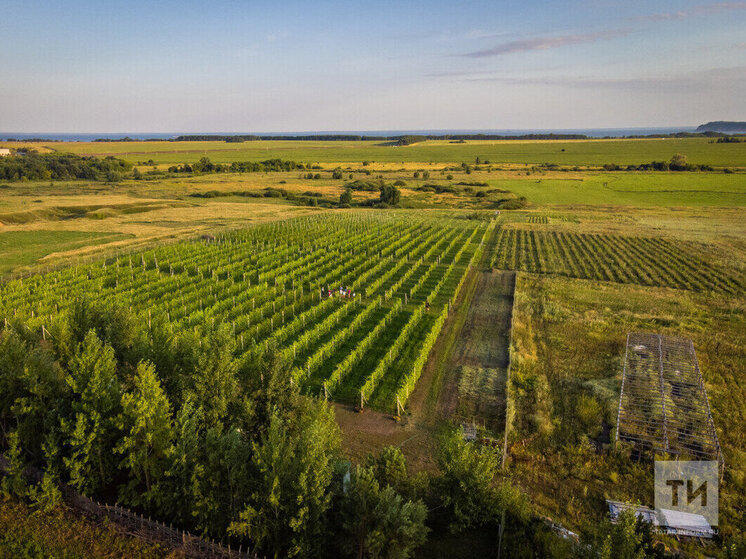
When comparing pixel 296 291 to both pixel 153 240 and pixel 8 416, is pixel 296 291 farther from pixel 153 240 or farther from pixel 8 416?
pixel 153 240

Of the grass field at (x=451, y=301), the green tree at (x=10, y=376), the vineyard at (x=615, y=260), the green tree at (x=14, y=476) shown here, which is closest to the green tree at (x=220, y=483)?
the green tree at (x=14, y=476)

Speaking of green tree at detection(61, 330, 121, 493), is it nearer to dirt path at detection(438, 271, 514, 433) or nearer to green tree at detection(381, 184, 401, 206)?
dirt path at detection(438, 271, 514, 433)

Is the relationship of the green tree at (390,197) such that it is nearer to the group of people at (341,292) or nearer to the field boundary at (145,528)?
the group of people at (341,292)

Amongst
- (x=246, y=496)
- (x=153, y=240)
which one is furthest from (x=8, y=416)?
(x=153, y=240)

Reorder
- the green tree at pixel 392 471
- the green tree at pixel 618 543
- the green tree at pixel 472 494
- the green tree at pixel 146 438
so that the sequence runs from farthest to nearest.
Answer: the green tree at pixel 392 471 < the green tree at pixel 146 438 < the green tree at pixel 472 494 < the green tree at pixel 618 543

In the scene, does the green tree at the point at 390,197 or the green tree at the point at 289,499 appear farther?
the green tree at the point at 390,197

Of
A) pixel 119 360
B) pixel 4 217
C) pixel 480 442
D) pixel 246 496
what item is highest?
pixel 4 217
